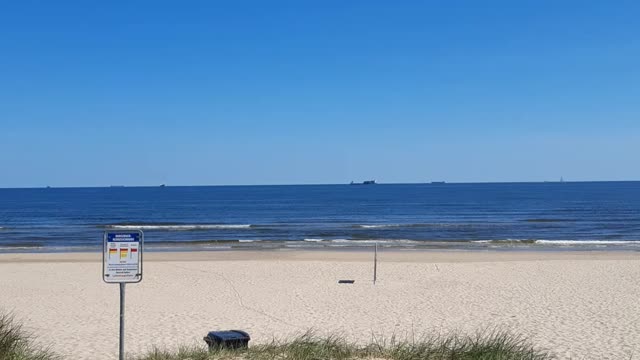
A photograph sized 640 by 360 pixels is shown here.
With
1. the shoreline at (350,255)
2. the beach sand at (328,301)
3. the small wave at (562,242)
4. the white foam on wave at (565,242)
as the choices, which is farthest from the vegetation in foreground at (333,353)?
the white foam on wave at (565,242)

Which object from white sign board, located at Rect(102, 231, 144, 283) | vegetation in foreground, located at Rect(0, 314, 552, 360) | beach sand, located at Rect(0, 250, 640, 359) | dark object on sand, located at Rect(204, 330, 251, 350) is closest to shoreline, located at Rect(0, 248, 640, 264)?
beach sand, located at Rect(0, 250, 640, 359)

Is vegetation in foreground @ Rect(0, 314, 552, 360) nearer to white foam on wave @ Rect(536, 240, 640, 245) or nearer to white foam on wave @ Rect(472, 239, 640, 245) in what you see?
white foam on wave @ Rect(472, 239, 640, 245)

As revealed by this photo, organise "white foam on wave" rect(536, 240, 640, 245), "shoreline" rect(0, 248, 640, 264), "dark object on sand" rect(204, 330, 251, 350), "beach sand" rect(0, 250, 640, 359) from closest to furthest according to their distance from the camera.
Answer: "dark object on sand" rect(204, 330, 251, 350), "beach sand" rect(0, 250, 640, 359), "shoreline" rect(0, 248, 640, 264), "white foam on wave" rect(536, 240, 640, 245)

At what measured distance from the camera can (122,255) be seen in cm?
655

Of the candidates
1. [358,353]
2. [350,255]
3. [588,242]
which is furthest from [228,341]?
[588,242]

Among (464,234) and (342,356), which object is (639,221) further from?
(342,356)

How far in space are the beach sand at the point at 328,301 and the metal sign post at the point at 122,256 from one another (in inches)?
147

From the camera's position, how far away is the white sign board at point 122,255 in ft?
21.3

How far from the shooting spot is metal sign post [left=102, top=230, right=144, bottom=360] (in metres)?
6.48

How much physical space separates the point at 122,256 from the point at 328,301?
369 inches

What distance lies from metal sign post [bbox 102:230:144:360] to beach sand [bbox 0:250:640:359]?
3738 mm

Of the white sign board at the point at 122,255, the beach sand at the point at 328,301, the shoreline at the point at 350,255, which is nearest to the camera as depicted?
the white sign board at the point at 122,255

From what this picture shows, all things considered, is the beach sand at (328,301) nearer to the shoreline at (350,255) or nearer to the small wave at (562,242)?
the shoreline at (350,255)

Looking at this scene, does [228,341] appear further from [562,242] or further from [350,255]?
[562,242]
